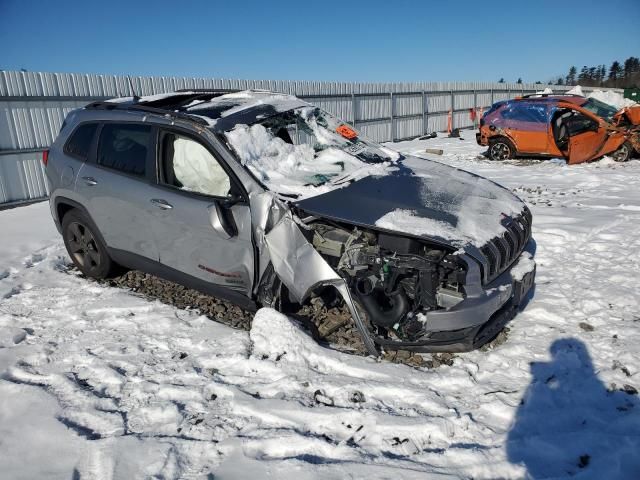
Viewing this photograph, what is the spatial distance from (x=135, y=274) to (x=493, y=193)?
145 inches

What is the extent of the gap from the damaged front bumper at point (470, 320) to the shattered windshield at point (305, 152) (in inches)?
49.6

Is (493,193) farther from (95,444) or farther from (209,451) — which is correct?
(95,444)

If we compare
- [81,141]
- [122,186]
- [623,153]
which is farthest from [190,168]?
[623,153]

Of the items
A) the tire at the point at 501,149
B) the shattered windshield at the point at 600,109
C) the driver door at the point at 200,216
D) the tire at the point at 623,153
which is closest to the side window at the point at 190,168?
the driver door at the point at 200,216

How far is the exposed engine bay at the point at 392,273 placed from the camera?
3.04 m

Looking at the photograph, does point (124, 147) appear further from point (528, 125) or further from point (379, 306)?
point (528, 125)

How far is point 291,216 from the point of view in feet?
10.7

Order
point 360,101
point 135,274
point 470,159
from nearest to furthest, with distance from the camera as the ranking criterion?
point 135,274 → point 470,159 → point 360,101

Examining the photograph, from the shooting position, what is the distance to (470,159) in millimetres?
13000

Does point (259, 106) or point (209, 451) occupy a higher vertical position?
point (259, 106)

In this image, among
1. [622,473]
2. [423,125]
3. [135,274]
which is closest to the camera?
[622,473]

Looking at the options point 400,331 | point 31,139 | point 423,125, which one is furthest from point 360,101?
point 400,331

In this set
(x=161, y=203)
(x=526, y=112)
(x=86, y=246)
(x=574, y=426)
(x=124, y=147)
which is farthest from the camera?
(x=526, y=112)

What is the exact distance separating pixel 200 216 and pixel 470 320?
6.81 ft
